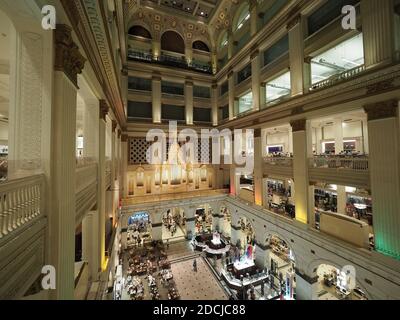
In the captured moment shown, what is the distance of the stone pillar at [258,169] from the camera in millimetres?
11898

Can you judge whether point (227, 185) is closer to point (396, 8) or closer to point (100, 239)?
point (100, 239)

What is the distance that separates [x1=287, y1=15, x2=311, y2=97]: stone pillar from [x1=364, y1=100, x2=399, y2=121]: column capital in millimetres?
2963

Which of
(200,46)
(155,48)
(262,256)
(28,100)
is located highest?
(200,46)

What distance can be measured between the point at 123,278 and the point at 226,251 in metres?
7.01

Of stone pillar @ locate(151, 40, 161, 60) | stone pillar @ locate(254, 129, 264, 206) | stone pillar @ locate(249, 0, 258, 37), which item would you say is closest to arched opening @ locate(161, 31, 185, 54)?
stone pillar @ locate(151, 40, 161, 60)

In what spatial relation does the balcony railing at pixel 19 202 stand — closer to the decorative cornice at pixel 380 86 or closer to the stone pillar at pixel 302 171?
the decorative cornice at pixel 380 86

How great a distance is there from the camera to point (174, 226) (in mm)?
17391

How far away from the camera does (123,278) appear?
10.2 m

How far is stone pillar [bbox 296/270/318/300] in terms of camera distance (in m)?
8.15

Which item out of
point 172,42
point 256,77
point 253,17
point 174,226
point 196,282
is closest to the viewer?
point 196,282

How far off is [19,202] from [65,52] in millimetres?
2436

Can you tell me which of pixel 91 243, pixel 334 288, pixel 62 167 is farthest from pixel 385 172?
pixel 91 243

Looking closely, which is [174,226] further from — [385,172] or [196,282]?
[385,172]

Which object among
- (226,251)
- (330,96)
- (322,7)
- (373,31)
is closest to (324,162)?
(330,96)
